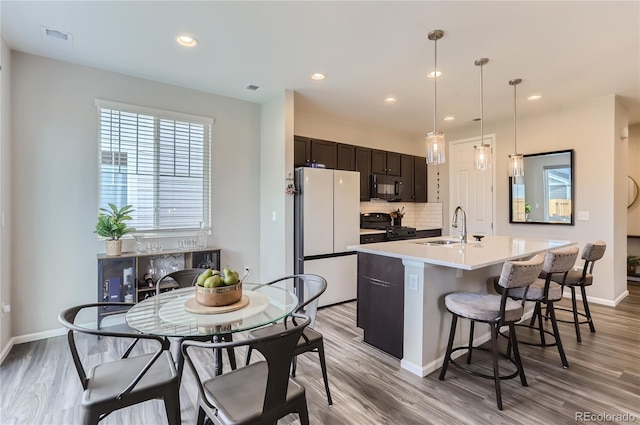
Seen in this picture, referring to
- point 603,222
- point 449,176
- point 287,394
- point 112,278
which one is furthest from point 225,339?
point 449,176

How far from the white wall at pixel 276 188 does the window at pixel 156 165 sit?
744 millimetres

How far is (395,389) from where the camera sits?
222 centimetres

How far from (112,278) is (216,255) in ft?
3.62

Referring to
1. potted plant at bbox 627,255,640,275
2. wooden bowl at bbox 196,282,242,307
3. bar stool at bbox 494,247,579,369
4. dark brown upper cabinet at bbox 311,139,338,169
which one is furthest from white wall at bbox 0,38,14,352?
potted plant at bbox 627,255,640,275

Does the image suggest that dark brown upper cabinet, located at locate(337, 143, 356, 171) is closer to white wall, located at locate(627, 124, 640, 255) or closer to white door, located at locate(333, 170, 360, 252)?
white door, located at locate(333, 170, 360, 252)

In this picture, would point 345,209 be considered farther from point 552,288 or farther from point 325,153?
point 552,288

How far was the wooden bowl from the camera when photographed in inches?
67.1

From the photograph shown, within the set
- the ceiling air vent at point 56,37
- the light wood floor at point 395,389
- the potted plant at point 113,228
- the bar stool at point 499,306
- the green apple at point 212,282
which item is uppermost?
the ceiling air vent at point 56,37

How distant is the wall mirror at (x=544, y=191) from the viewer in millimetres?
4512

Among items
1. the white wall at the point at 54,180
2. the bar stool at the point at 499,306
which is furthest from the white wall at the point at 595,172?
the white wall at the point at 54,180

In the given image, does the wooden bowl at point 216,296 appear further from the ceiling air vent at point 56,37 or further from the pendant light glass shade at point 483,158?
the pendant light glass shade at point 483,158

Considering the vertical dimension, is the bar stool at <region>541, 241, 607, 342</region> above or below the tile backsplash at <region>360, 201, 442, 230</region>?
below

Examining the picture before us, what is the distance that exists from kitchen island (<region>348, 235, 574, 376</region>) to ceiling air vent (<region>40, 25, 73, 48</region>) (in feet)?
10.5

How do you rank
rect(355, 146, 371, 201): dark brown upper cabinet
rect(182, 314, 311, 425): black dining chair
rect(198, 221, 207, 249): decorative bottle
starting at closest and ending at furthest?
rect(182, 314, 311, 425): black dining chair
rect(198, 221, 207, 249): decorative bottle
rect(355, 146, 371, 201): dark brown upper cabinet
